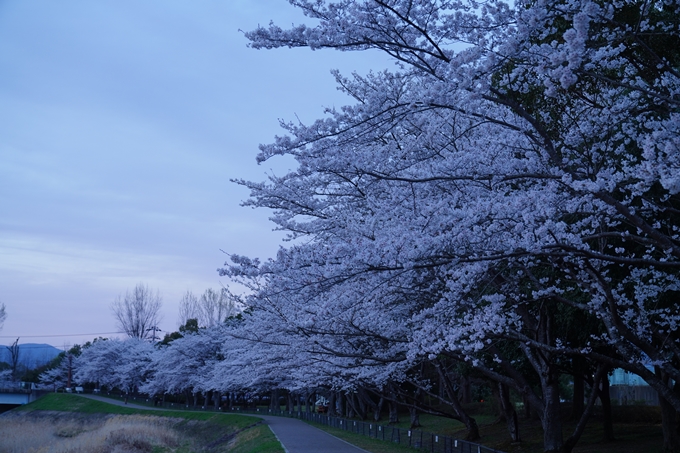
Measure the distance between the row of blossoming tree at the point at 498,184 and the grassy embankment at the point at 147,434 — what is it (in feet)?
36.1

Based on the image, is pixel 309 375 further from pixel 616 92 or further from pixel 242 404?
pixel 242 404

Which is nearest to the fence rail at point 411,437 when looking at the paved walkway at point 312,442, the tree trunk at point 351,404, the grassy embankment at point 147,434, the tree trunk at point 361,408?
the paved walkway at point 312,442

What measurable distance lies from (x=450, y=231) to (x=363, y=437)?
20945 millimetres

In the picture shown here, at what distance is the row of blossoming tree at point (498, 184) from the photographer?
23.6 feet

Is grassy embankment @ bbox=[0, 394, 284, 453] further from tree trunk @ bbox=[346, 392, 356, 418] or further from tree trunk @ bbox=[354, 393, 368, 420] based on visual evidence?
tree trunk @ bbox=[354, 393, 368, 420]

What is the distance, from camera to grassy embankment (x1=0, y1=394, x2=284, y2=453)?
1188 inches

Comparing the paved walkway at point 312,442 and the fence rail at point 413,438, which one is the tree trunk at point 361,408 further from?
the paved walkway at point 312,442

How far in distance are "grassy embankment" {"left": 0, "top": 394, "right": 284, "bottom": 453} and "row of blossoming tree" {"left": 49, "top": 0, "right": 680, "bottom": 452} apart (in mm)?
11015

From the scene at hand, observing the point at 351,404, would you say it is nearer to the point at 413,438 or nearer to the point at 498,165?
the point at 413,438

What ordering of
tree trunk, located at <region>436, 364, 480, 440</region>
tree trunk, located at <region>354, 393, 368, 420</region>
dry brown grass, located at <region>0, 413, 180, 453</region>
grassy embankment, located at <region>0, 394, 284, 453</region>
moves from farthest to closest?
tree trunk, located at <region>354, 393, 368, 420</region> < dry brown grass, located at <region>0, 413, 180, 453</region> < grassy embankment, located at <region>0, 394, 284, 453</region> < tree trunk, located at <region>436, 364, 480, 440</region>

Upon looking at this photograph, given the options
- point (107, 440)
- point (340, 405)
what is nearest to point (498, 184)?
point (107, 440)

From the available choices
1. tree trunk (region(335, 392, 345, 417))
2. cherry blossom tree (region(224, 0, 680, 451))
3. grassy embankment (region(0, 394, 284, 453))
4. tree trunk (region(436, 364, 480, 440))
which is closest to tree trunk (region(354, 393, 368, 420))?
tree trunk (region(335, 392, 345, 417))

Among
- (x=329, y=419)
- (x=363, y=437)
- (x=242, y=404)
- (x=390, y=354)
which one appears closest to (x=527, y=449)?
(x=390, y=354)

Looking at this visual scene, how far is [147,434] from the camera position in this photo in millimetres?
35531
